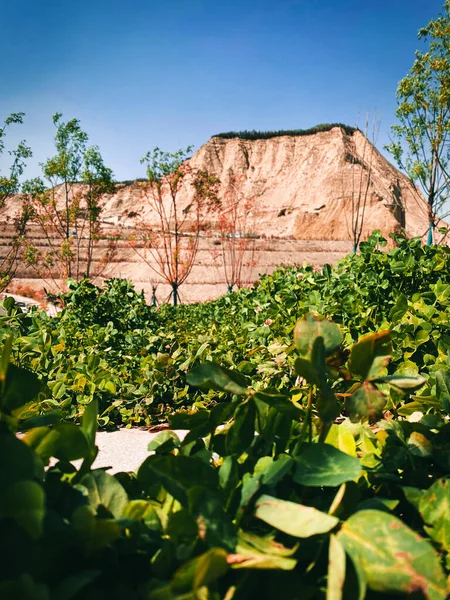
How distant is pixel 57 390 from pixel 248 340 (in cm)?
168

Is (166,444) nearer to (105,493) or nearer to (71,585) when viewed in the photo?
(105,493)

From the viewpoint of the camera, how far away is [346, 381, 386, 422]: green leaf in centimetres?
57

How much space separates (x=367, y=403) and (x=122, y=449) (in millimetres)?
2227

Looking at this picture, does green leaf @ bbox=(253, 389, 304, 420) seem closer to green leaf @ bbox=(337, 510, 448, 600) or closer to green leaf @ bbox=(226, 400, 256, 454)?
green leaf @ bbox=(226, 400, 256, 454)

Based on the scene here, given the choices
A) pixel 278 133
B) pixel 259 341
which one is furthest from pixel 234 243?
pixel 278 133

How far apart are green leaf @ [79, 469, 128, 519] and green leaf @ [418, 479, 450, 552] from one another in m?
0.35

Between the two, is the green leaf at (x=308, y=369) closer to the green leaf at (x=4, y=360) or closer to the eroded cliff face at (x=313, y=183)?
the green leaf at (x=4, y=360)

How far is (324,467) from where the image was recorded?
562 millimetres

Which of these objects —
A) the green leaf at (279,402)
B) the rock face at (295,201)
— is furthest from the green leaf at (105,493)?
the rock face at (295,201)

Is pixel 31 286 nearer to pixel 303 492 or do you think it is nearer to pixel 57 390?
pixel 57 390

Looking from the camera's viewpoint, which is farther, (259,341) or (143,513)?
(259,341)

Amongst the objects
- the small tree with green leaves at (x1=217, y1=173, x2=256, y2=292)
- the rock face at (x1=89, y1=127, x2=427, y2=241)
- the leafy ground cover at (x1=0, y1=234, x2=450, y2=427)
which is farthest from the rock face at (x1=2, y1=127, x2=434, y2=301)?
the leafy ground cover at (x1=0, y1=234, x2=450, y2=427)

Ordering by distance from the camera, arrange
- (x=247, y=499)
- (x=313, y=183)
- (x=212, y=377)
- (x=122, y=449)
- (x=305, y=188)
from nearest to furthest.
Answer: (x=247, y=499), (x=212, y=377), (x=122, y=449), (x=313, y=183), (x=305, y=188)

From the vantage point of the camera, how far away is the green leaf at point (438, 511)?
1.88 feet
